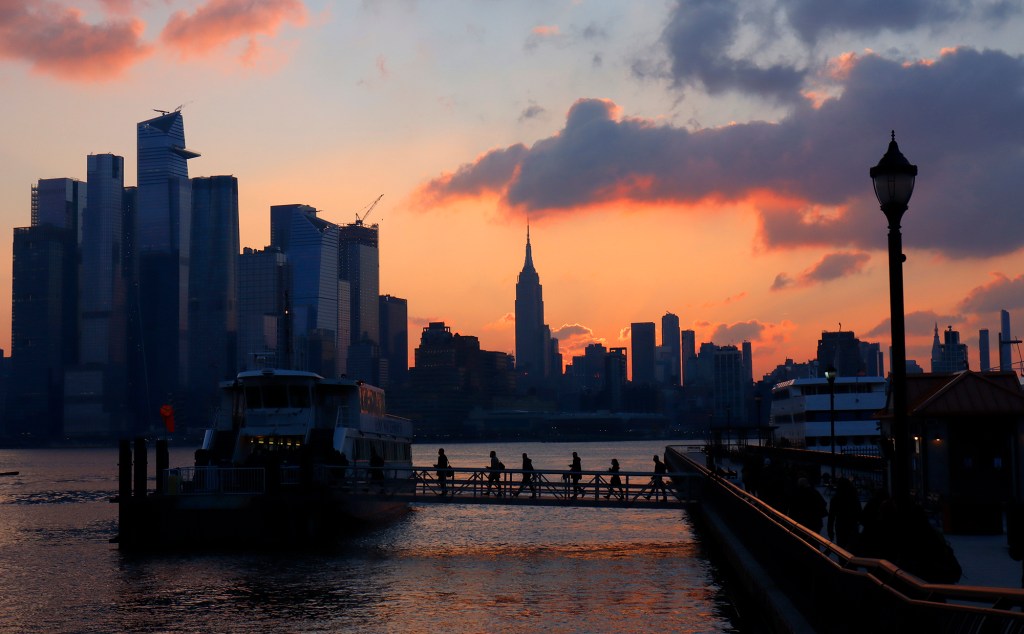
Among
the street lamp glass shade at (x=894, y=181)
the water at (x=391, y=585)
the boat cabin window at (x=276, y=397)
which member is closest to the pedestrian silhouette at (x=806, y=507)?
the water at (x=391, y=585)

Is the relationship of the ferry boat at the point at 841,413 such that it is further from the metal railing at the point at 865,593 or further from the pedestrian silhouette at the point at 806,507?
the metal railing at the point at 865,593

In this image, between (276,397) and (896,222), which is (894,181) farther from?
(276,397)

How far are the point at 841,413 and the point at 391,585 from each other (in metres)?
68.5

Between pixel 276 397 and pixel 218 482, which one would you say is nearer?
pixel 218 482

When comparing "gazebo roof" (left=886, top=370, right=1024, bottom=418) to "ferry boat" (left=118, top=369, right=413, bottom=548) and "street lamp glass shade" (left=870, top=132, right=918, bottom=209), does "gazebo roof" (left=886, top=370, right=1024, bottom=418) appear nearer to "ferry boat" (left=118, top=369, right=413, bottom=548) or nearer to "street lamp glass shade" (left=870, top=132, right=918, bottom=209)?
"street lamp glass shade" (left=870, top=132, right=918, bottom=209)

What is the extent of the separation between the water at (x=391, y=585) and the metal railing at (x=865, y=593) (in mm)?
5697

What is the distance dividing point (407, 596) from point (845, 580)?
19778mm

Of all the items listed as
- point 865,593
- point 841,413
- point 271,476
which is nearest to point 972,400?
point 865,593

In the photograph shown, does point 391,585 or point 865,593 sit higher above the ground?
point 865,593

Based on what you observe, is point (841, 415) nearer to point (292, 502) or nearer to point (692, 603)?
point (292, 502)

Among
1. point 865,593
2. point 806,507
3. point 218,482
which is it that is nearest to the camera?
point 865,593

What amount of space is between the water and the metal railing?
570 centimetres

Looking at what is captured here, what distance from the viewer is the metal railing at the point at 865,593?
9320 mm

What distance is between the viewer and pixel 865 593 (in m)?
13.0
